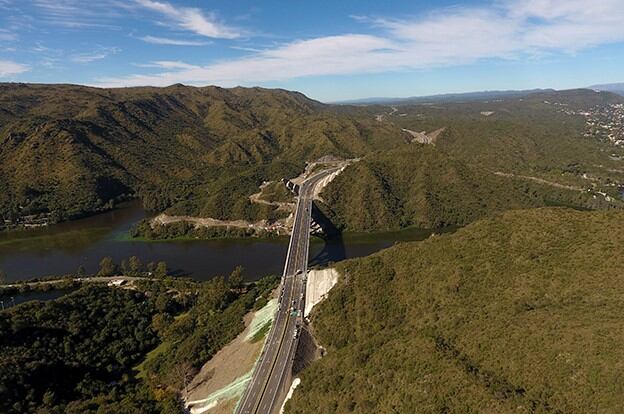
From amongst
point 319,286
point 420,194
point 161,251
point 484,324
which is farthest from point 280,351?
point 420,194

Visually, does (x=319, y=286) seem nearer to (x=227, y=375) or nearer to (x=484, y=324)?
(x=227, y=375)

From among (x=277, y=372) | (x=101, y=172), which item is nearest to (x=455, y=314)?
(x=277, y=372)

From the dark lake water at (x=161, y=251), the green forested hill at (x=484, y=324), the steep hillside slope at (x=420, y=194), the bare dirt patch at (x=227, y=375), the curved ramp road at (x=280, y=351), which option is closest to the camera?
the green forested hill at (x=484, y=324)

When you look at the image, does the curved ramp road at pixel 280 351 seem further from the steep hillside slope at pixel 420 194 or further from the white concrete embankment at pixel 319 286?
the steep hillside slope at pixel 420 194

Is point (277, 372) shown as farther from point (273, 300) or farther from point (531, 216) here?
point (531, 216)

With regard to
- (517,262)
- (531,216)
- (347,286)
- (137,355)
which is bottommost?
(137,355)

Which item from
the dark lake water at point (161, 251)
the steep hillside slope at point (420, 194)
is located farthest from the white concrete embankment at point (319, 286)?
the steep hillside slope at point (420, 194)

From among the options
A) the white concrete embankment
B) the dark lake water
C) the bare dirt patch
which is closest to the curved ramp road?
the white concrete embankment
